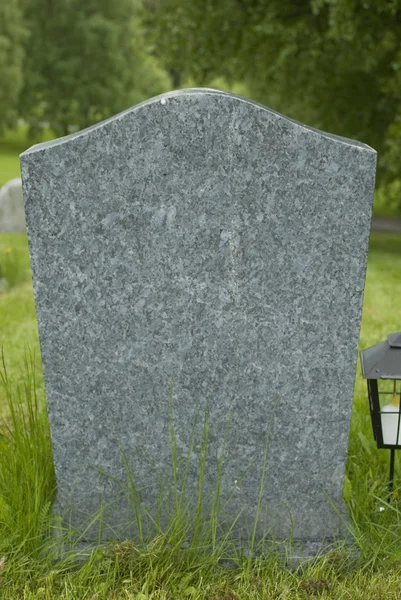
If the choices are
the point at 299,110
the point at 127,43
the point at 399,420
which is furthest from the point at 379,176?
the point at 127,43

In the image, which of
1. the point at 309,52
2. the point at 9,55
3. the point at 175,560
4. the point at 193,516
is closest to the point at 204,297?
the point at 193,516

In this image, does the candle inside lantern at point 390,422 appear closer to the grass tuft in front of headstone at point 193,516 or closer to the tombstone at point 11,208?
the grass tuft in front of headstone at point 193,516

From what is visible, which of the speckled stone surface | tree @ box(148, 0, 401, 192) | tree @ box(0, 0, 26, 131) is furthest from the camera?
tree @ box(0, 0, 26, 131)

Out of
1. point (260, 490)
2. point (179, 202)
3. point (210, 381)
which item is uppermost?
point (179, 202)

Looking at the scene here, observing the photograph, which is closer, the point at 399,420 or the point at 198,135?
the point at 198,135

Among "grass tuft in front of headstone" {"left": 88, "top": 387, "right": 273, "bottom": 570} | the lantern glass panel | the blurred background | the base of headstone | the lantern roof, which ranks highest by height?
the blurred background

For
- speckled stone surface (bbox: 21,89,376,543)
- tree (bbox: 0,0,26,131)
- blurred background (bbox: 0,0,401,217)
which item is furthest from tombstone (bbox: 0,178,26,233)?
tree (bbox: 0,0,26,131)

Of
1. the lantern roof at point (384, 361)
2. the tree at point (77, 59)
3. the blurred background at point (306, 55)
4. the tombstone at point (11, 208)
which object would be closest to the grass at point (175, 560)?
the lantern roof at point (384, 361)

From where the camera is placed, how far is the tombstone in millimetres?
10609

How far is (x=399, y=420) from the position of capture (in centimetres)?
264

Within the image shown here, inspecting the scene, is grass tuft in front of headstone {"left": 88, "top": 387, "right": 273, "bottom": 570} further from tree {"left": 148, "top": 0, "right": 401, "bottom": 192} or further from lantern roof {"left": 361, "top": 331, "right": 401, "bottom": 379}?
tree {"left": 148, "top": 0, "right": 401, "bottom": 192}

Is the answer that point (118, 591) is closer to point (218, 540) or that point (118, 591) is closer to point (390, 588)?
point (218, 540)

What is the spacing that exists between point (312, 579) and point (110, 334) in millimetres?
1023

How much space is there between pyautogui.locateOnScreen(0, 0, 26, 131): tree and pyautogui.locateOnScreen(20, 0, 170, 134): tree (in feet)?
3.85
